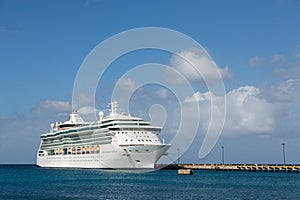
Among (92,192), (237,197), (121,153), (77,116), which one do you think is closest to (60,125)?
(77,116)

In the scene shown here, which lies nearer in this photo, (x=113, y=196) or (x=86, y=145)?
(x=113, y=196)

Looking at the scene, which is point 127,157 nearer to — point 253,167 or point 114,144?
point 114,144

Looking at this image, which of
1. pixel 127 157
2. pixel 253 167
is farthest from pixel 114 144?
pixel 253 167

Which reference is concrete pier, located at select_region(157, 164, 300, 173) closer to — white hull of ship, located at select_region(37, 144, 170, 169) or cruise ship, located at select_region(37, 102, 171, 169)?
cruise ship, located at select_region(37, 102, 171, 169)

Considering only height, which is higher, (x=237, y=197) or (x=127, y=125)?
(x=127, y=125)


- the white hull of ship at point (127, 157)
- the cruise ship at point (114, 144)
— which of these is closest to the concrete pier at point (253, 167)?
the cruise ship at point (114, 144)

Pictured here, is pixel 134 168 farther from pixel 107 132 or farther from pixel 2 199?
pixel 2 199

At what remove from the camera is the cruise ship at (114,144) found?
72.6 m

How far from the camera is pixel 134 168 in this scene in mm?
73938

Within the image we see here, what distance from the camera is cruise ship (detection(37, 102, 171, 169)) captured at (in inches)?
2857

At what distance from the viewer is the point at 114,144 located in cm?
7444

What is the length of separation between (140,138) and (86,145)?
49.9ft

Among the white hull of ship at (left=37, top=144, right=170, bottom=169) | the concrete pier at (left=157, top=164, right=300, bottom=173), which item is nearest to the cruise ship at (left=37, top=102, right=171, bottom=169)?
the white hull of ship at (left=37, top=144, right=170, bottom=169)

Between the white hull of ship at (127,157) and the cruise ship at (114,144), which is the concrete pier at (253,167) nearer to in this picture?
the cruise ship at (114,144)
